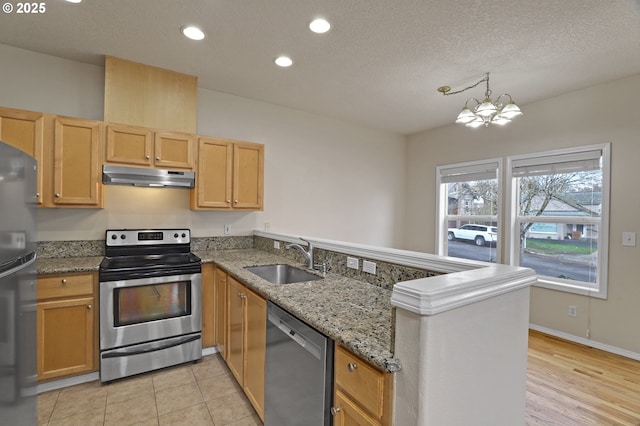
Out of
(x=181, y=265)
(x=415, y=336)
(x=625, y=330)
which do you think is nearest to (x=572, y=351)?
(x=625, y=330)

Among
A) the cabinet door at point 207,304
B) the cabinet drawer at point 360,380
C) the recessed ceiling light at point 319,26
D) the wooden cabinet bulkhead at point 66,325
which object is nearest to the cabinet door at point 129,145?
the wooden cabinet bulkhead at point 66,325

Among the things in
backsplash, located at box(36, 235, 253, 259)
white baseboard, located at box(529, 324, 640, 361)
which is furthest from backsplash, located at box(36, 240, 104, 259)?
white baseboard, located at box(529, 324, 640, 361)

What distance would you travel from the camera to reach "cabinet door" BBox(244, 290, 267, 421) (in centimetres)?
184

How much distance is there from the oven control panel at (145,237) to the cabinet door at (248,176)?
628mm

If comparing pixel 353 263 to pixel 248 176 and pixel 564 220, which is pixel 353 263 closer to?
pixel 248 176

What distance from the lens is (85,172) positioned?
100 inches

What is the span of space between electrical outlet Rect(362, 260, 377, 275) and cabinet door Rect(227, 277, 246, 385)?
2.84ft

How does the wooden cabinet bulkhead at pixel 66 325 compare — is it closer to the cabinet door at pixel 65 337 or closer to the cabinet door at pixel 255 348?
the cabinet door at pixel 65 337

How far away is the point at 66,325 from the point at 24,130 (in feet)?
5.02

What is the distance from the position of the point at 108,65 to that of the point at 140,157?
2.90 feet

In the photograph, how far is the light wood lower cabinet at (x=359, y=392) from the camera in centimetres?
102

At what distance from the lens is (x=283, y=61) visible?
9.16 ft

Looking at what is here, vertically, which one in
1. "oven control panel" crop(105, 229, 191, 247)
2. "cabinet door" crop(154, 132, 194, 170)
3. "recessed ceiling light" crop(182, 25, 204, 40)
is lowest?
"oven control panel" crop(105, 229, 191, 247)

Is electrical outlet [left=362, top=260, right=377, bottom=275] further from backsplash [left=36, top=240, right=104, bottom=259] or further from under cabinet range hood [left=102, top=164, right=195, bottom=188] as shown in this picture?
backsplash [left=36, top=240, right=104, bottom=259]
